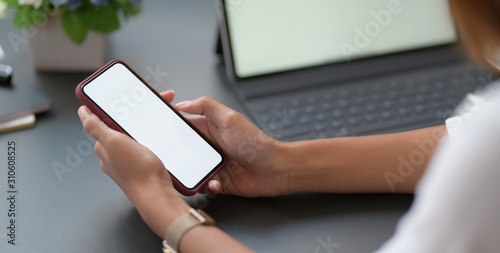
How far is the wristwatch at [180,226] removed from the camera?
63cm

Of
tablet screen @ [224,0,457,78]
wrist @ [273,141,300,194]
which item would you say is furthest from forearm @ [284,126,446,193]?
tablet screen @ [224,0,457,78]

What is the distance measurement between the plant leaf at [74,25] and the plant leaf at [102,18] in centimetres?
1

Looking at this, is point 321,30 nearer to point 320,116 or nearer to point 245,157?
point 320,116

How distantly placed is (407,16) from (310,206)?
Result: 0.44 metres

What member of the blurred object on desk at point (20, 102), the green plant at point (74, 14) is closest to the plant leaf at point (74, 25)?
the green plant at point (74, 14)

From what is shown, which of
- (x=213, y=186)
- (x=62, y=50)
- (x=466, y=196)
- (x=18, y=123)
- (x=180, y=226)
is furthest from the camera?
(x=62, y=50)

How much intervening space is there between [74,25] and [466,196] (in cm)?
70

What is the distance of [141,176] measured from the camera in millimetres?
680

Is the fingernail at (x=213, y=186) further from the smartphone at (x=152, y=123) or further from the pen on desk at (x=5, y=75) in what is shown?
the pen on desk at (x=5, y=75)

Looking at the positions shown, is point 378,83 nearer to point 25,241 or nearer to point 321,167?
point 321,167

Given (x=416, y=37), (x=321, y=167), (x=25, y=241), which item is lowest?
(x=25, y=241)

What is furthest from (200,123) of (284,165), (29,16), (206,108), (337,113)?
(29,16)

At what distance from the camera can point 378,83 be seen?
1.00m

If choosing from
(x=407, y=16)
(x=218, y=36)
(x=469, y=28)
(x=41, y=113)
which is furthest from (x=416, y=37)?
(x=41, y=113)
